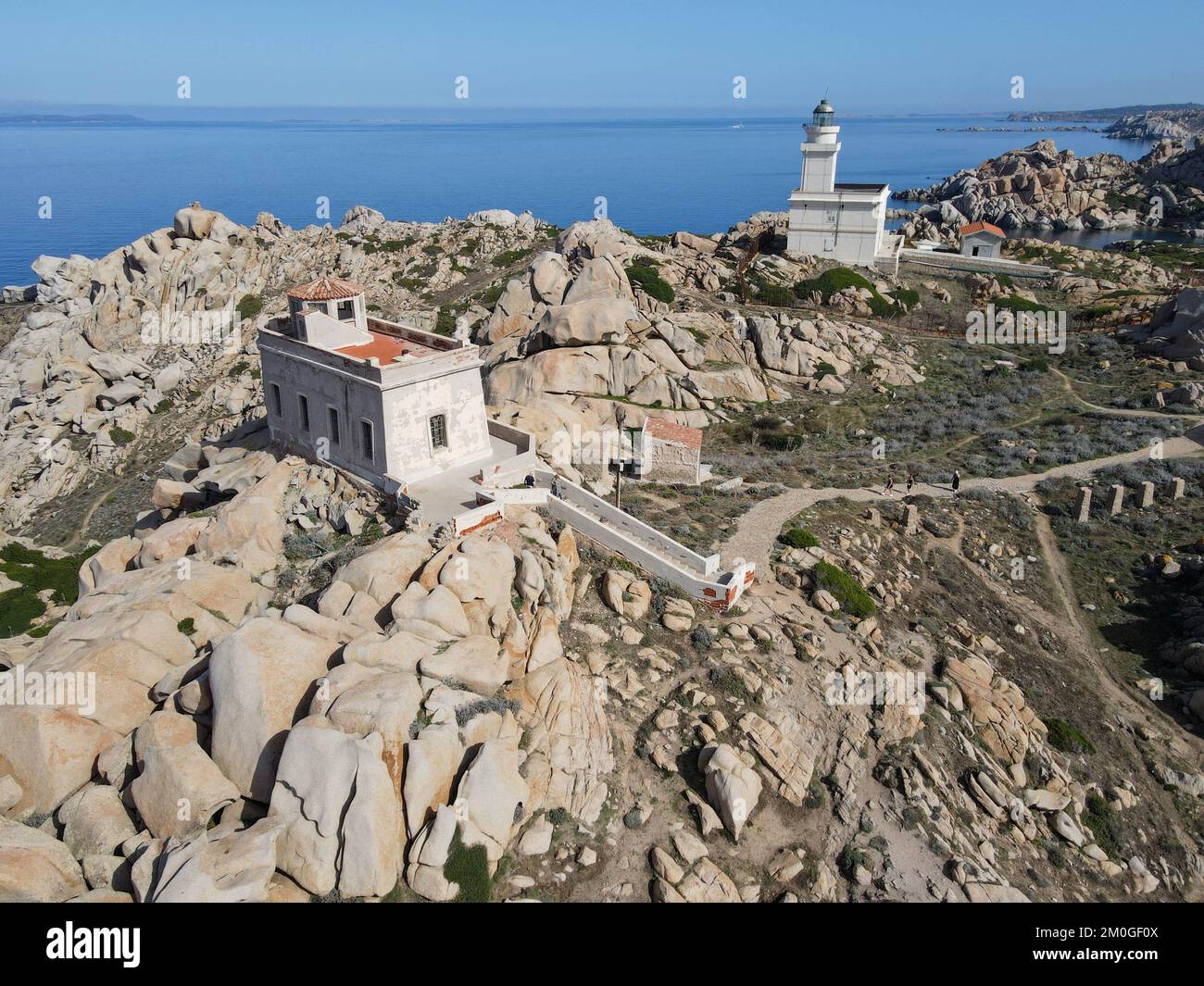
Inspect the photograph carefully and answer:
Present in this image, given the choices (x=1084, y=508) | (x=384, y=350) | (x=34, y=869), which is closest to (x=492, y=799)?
(x=34, y=869)

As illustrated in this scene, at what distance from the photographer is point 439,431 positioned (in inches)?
1084

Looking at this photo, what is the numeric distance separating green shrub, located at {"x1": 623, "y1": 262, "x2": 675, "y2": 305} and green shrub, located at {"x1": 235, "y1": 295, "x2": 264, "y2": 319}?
32402 millimetres

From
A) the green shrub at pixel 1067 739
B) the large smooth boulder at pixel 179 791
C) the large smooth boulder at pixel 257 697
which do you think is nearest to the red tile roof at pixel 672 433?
the green shrub at pixel 1067 739

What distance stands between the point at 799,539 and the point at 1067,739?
1005 cm

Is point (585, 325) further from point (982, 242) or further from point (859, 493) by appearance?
point (982, 242)

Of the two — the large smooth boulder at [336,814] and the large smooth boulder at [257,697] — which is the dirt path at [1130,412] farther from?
the large smooth boulder at [257,697]

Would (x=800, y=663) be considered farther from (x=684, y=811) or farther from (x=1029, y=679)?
(x=1029, y=679)

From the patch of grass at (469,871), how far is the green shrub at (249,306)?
59.2 metres

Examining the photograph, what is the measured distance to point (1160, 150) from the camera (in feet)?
507

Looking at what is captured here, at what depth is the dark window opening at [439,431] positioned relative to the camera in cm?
2733

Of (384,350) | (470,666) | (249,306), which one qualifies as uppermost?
(384,350)

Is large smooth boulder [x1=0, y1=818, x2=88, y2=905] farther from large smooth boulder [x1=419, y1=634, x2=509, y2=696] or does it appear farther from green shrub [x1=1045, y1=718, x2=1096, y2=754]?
green shrub [x1=1045, y1=718, x2=1096, y2=754]

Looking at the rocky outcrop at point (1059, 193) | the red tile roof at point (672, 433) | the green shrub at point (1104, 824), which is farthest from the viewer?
the rocky outcrop at point (1059, 193)

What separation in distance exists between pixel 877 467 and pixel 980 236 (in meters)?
55.9
